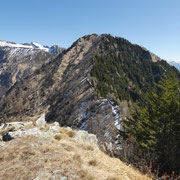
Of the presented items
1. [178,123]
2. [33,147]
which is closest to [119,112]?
[178,123]

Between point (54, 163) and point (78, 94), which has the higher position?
point (78, 94)

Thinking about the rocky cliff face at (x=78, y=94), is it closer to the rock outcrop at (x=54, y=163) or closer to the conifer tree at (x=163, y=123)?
the conifer tree at (x=163, y=123)

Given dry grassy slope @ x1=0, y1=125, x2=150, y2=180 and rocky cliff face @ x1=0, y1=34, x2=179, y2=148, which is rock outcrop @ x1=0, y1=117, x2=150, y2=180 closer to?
dry grassy slope @ x1=0, y1=125, x2=150, y2=180

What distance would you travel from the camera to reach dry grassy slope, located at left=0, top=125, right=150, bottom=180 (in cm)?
756

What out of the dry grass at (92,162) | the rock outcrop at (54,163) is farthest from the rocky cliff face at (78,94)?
the dry grass at (92,162)

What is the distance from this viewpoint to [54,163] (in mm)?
8617

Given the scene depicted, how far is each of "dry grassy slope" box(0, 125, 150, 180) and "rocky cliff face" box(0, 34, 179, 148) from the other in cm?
1839

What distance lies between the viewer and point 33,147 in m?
10.6

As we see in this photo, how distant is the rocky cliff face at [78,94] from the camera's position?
4409 centimetres

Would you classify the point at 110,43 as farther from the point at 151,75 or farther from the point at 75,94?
the point at 75,94

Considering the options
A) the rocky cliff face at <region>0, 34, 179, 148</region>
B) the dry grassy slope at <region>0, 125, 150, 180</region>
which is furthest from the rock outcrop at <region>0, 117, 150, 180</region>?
the rocky cliff face at <region>0, 34, 179, 148</region>

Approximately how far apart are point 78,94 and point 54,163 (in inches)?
2375

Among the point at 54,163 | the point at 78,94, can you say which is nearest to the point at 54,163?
the point at 54,163

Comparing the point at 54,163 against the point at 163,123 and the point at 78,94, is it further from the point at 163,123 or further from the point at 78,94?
the point at 78,94
